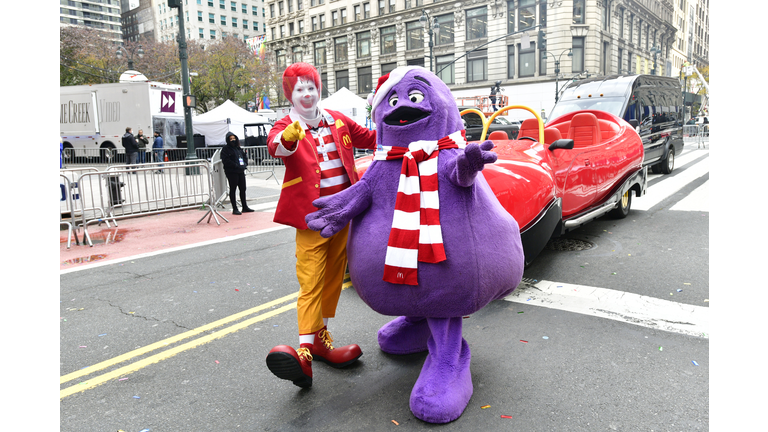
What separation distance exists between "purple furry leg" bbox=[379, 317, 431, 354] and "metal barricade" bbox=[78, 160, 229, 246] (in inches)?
250

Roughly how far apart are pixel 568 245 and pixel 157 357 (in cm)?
495

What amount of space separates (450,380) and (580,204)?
419 cm

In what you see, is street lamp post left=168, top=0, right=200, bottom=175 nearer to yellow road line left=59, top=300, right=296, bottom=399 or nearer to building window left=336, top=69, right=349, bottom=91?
yellow road line left=59, top=300, right=296, bottom=399

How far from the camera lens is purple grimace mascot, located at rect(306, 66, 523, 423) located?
2578 mm

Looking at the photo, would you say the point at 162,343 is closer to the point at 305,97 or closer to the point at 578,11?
the point at 305,97

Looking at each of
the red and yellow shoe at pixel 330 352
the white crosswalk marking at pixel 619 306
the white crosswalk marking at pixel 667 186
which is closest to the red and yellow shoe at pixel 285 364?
the red and yellow shoe at pixel 330 352

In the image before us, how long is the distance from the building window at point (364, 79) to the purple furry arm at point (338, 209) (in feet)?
160

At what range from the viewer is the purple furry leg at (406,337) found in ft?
11.4

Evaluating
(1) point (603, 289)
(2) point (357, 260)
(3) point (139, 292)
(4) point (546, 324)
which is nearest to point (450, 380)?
(2) point (357, 260)

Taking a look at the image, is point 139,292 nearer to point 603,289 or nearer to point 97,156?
point 603,289

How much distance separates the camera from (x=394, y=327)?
11.6 feet

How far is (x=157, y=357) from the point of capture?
11.9 ft

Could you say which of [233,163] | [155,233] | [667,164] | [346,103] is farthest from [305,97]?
[346,103]

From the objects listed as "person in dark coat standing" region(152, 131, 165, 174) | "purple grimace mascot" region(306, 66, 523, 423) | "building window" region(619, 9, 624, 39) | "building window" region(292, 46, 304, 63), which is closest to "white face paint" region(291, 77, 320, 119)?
"purple grimace mascot" region(306, 66, 523, 423)
